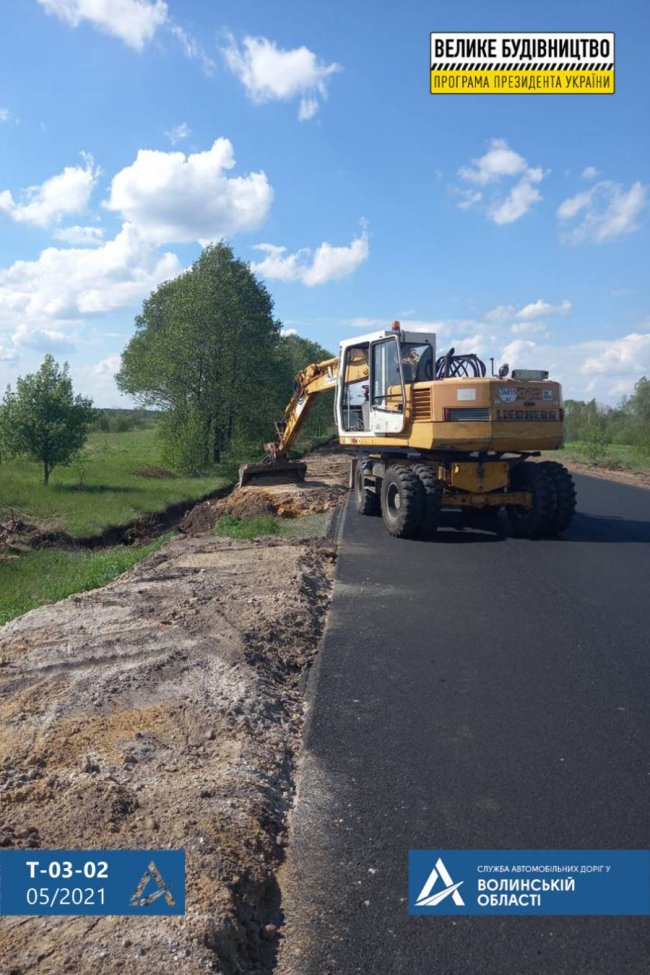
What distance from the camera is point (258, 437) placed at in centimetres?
3734

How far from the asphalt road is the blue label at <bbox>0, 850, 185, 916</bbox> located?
0.55 m

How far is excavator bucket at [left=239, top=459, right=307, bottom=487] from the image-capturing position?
69.7 ft

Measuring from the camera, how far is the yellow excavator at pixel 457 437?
40.7 feet

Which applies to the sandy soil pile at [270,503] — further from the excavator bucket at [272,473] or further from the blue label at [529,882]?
the blue label at [529,882]

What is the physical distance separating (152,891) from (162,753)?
1345mm

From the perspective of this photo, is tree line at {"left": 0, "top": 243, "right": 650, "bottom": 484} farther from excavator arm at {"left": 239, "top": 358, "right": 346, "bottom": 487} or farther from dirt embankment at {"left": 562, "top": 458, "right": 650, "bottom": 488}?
excavator arm at {"left": 239, "top": 358, "right": 346, "bottom": 487}

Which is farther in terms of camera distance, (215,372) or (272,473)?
(215,372)

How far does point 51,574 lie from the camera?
1371 cm

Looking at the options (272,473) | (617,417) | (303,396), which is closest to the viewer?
(303,396)

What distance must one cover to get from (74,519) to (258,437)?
772 inches

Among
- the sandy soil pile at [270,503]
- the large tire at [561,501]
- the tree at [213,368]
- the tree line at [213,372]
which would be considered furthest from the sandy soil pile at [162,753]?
the tree at [213,368]

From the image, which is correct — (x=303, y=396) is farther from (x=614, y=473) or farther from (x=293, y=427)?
(x=614, y=473)

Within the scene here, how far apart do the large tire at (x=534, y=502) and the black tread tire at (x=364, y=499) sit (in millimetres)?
3004

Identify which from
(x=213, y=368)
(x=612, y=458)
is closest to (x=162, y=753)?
(x=213, y=368)
